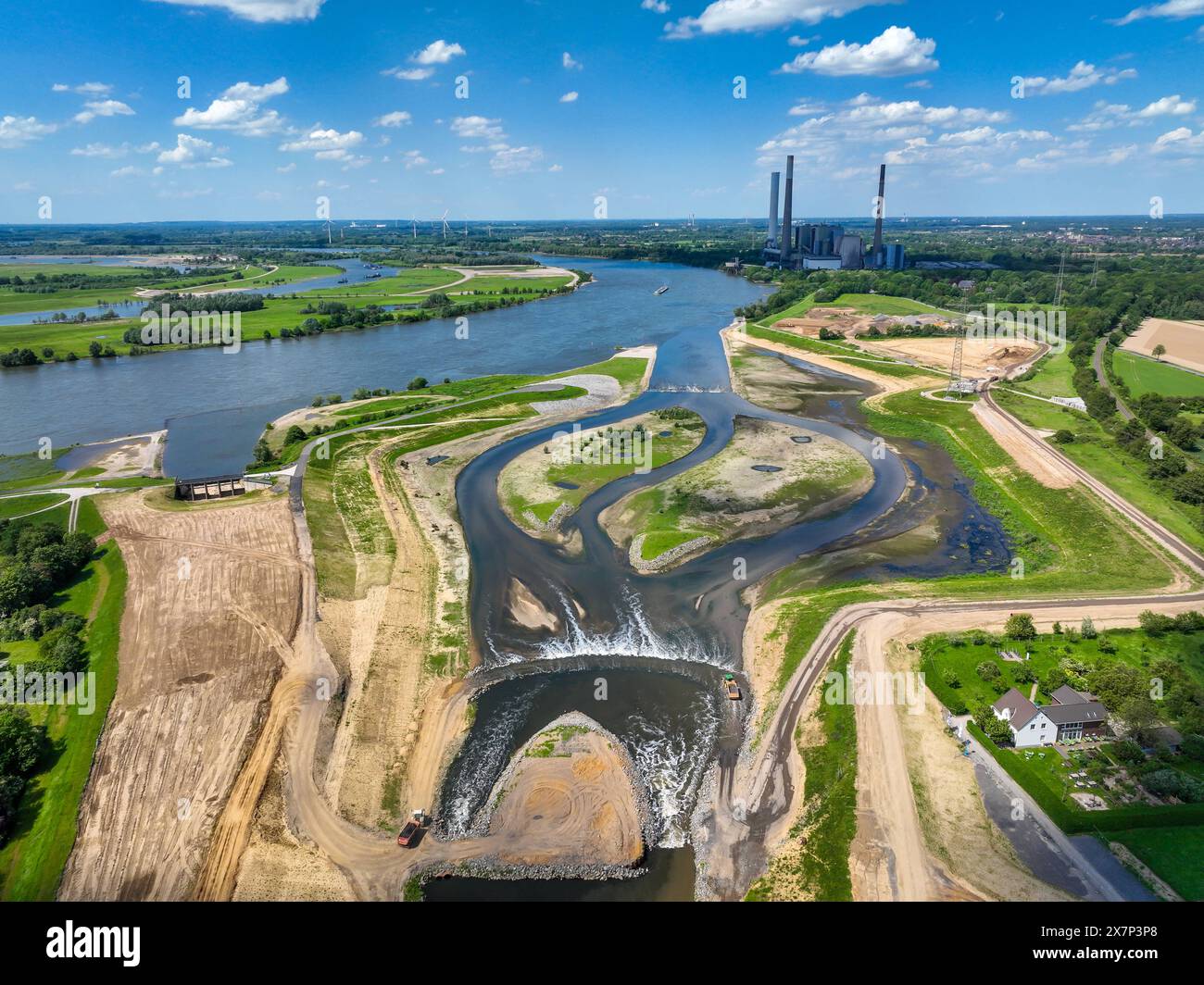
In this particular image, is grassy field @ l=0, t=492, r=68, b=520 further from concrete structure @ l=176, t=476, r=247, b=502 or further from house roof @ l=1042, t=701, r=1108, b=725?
house roof @ l=1042, t=701, r=1108, b=725

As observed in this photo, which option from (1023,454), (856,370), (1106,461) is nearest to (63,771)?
(1023,454)

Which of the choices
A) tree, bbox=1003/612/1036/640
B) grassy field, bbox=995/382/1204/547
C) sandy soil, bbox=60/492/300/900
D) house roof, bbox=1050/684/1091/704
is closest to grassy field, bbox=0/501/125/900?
sandy soil, bbox=60/492/300/900

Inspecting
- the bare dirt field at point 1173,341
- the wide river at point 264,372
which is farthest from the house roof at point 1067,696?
the bare dirt field at point 1173,341

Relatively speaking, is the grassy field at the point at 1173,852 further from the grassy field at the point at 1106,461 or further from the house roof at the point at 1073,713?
the grassy field at the point at 1106,461

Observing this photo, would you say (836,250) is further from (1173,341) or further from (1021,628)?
(1021,628)
